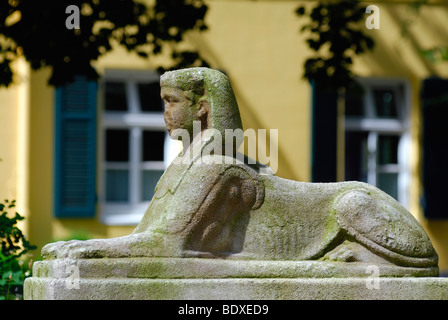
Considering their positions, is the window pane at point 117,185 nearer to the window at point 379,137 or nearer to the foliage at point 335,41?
the window at point 379,137

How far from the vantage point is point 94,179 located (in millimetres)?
10352

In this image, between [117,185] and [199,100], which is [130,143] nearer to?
[117,185]

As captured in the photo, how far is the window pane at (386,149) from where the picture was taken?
37.5ft

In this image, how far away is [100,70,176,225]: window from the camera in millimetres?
10641

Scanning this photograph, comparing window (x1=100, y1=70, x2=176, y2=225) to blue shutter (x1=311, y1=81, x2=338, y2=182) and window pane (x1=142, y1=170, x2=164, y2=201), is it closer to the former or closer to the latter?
window pane (x1=142, y1=170, x2=164, y2=201)

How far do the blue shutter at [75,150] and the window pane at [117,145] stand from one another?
0.35 m

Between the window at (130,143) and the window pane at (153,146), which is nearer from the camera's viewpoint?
the window at (130,143)

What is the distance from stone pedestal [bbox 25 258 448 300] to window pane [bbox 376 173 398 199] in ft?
21.3

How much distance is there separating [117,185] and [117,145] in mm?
456

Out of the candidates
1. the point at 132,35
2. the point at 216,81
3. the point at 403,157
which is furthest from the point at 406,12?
the point at 216,81

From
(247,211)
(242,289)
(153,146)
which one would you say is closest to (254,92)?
(153,146)

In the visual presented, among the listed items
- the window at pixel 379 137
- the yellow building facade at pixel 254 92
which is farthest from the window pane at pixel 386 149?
the yellow building facade at pixel 254 92

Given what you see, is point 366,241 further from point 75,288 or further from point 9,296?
point 9,296

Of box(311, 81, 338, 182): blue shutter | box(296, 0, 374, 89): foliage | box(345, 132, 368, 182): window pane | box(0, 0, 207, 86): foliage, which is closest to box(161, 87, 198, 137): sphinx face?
box(0, 0, 207, 86): foliage
